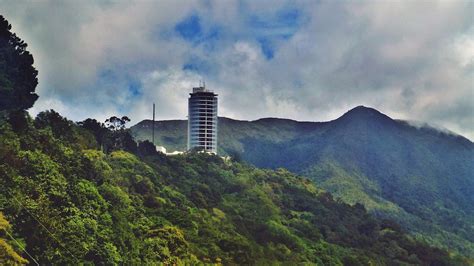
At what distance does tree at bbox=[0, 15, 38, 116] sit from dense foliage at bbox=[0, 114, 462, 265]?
1815mm

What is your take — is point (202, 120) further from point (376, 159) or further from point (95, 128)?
point (376, 159)

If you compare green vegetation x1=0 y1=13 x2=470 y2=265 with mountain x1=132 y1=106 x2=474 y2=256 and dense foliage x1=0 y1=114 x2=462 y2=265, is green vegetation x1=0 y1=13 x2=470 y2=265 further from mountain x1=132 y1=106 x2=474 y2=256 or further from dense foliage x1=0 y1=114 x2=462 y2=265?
mountain x1=132 y1=106 x2=474 y2=256

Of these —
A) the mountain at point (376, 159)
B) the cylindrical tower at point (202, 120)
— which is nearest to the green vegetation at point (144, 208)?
the cylindrical tower at point (202, 120)

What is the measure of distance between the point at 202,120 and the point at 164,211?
49.3 m

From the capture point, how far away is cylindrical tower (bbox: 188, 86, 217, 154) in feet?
322

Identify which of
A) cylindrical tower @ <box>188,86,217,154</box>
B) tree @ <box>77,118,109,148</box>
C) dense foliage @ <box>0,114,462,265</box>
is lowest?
dense foliage @ <box>0,114,462,265</box>

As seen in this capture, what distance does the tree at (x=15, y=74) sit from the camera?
1699 inches

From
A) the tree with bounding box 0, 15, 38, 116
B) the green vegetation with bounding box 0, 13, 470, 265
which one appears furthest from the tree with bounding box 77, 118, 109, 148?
the tree with bounding box 0, 15, 38, 116

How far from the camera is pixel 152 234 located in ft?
139

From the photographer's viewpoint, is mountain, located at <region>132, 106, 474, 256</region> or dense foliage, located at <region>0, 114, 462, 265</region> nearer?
dense foliage, located at <region>0, 114, 462, 265</region>

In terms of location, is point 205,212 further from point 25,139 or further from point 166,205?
point 25,139

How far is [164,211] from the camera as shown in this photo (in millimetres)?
49875

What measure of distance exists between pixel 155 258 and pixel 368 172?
104226 mm

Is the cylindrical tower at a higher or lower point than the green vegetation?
higher
